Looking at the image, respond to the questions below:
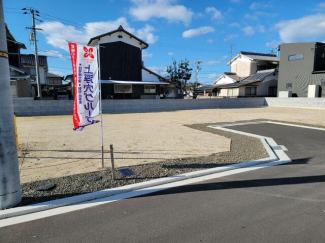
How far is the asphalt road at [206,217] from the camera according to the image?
248 cm

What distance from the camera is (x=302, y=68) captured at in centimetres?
2588

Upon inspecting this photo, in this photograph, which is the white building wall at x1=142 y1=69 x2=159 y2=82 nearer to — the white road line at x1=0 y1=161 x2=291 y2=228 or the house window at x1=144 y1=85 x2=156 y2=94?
the house window at x1=144 y1=85 x2=156 y2=94

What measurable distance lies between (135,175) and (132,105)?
50.7ft

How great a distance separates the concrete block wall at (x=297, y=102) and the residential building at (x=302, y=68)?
2738 mm

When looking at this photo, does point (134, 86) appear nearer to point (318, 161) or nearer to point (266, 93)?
point (318, 161)

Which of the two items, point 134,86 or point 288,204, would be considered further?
point 134,86

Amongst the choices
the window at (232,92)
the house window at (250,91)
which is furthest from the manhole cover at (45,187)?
the house window at (250,91)

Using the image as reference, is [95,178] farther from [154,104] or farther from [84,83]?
[154,104]

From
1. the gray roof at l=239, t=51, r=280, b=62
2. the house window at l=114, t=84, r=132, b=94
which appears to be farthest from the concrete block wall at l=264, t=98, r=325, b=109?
the house window at l=114, t=84, r=132, b=94

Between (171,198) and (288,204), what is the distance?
5.89 ft

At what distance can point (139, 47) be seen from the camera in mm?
24594

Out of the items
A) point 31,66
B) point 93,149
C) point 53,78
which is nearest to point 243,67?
point 53,78

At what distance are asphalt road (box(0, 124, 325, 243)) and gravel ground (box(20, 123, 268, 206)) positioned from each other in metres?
0.62

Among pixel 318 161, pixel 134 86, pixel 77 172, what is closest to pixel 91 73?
pixel 77 172
